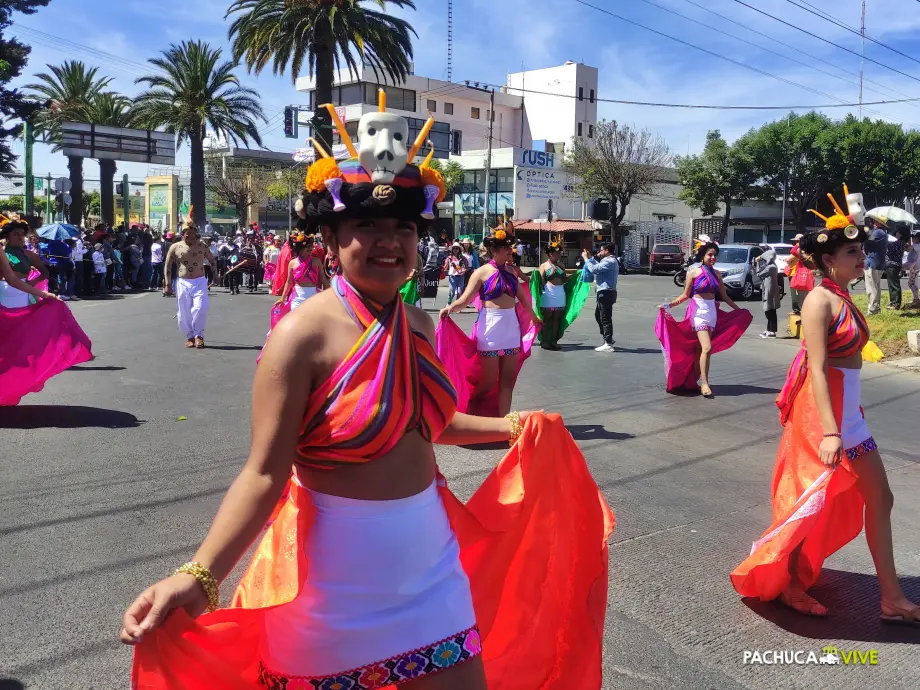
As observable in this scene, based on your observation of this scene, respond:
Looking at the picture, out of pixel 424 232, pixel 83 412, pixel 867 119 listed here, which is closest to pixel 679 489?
pixel 424 232

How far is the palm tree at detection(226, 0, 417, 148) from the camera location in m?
23.5

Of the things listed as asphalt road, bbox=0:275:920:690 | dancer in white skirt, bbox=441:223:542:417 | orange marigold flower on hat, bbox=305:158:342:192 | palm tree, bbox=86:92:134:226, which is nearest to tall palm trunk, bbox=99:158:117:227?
palm tree, bbox=86:92:134:226

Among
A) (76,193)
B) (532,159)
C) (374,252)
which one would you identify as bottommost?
(374,252)

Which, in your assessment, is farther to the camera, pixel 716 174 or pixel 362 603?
pixel 716 174

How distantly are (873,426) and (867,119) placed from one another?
5024 centimetres

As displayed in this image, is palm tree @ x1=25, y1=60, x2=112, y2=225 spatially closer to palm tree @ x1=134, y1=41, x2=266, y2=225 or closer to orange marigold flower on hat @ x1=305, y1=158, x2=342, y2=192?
palm tree @ x1=134, y1=41, x2=266, y2=225

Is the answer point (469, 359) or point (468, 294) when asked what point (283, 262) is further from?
point (469, 359)

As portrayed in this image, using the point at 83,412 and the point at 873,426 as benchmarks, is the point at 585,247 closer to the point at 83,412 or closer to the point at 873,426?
the point at 873,426

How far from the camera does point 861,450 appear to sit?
392cm

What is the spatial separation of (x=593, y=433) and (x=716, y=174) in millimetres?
47609

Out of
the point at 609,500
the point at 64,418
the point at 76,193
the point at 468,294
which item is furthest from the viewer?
the point at 76,193

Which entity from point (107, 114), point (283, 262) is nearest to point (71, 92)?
point (107, 114)

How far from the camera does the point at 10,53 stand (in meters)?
32.5

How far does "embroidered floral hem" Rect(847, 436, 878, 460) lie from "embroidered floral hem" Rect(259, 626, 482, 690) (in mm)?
2597
